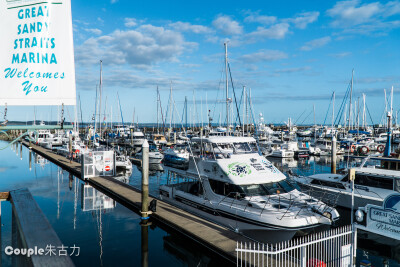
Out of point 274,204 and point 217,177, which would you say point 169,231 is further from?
point 274,204

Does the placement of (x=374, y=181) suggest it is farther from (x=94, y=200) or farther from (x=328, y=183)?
(x=94, y=200)

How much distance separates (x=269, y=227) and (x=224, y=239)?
191 centimetres

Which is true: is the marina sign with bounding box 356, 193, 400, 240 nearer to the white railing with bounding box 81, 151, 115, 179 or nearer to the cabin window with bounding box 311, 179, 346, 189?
the cabin window with bounding box 311, 179, 346, 189

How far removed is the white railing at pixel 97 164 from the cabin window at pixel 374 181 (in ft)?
66.5

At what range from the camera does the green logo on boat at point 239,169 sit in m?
14.1

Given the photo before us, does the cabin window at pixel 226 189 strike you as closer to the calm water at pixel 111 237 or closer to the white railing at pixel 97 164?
the calm water at pixel 111 237

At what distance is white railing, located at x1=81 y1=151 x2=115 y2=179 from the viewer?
26.0m

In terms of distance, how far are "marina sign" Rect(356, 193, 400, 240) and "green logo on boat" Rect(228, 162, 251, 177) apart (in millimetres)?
6103

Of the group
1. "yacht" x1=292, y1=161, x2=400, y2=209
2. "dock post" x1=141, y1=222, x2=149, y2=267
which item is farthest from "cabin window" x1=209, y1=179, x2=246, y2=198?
"yacht" x1=292, y1=161, x2=400, y2=209

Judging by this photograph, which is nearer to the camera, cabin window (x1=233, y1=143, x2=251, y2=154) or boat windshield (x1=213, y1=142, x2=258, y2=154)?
boat windshield (x1=213, y1=142, x2=258, y2=154)

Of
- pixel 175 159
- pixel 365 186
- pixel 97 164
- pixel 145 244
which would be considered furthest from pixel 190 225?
pixel 175 159

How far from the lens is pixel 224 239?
1159 cm

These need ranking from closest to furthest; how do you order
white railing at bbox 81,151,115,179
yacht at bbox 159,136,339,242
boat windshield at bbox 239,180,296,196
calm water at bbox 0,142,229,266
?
1. yacht at bbox 159,136,339,242
2. calm water at bbox 0,142,229,266
3. boat windshield at bbox 239,180,296,196
4. white railing at bbox 81,151,115,179

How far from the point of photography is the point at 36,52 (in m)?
4.20
